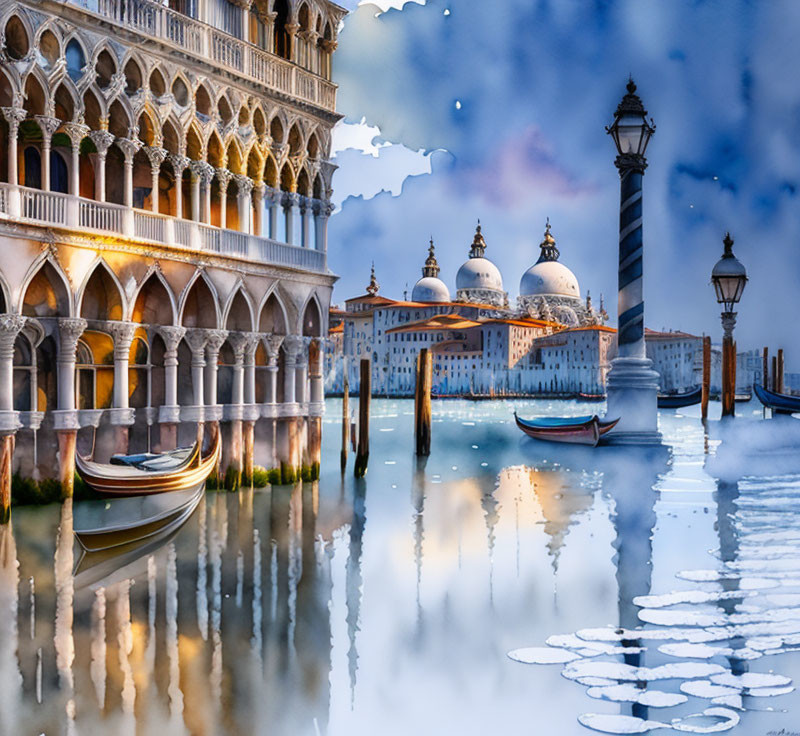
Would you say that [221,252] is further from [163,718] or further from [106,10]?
[163,718]

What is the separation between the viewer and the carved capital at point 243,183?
9.17 meters

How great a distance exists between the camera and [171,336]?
8.35 meters

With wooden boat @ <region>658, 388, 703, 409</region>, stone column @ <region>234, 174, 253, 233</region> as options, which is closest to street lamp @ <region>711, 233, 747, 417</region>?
stone column @ <region>234, 174, 253, 233</region>

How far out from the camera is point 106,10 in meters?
7.66

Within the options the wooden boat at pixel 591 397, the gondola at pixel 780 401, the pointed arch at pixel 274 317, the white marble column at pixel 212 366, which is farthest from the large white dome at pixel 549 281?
the white marble column at pixel 212 366

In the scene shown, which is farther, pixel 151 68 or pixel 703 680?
pixel 151 68

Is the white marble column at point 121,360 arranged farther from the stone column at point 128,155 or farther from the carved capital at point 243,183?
the carved capital at point 243,183

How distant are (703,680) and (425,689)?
118cm

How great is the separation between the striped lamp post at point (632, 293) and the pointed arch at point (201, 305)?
239 inches

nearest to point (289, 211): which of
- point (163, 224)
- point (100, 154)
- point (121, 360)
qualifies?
Answer: point (163, 224)

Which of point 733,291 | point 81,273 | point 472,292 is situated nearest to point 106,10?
point 81,273

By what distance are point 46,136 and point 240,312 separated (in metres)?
2.69

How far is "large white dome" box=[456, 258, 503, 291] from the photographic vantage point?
60062mm

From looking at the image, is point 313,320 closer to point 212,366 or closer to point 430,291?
point 212,366
